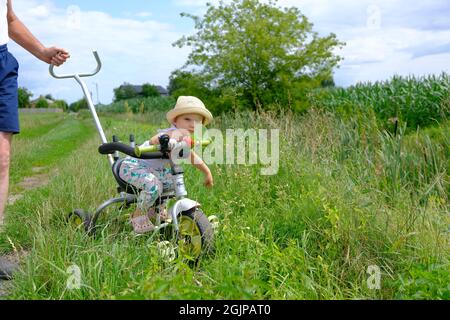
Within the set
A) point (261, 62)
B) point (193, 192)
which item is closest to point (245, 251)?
point (193, 192)

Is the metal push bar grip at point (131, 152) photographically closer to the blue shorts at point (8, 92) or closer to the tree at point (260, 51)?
the blue shorts at point (8, 92)

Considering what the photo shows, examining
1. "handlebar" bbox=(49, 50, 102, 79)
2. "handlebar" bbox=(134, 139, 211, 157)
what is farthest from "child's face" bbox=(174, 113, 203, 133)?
"handlebar" bbox=(49, 50, 102, 79)

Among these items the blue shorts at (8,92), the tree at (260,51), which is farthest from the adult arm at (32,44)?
the tree at (260,51)

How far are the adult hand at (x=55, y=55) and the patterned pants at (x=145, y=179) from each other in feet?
3.13

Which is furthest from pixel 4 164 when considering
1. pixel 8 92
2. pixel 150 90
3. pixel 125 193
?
pixel 150 90

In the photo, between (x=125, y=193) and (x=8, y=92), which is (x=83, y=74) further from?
(x=125, y=193)

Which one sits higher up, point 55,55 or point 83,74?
point 55,55

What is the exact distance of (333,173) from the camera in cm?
502

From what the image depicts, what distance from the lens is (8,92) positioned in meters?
3.49

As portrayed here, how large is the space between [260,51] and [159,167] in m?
10.0

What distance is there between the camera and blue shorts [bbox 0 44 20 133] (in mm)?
3451

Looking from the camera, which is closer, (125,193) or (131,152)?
(131,152)

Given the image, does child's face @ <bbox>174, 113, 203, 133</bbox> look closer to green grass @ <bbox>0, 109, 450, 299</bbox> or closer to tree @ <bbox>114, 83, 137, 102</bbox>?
green grass @ <bbox>0, 109, 450, 299</bbox>
